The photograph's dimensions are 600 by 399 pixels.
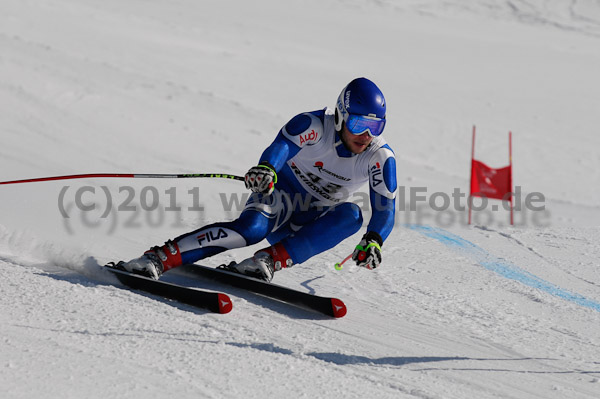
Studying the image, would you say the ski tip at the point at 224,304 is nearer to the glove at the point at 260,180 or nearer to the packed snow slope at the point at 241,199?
the packed snow slope at the point at 241,199

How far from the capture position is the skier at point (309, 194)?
4.34 meters

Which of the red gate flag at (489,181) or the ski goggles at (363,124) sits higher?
the ski goggles at (363,124)

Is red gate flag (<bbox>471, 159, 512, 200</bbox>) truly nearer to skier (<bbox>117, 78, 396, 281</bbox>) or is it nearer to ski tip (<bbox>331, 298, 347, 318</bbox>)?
skier (<bbox>117, 78, 396, 281</bbox>)

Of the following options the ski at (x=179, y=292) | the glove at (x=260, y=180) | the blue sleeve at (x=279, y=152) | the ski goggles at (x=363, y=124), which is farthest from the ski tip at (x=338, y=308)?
the ski goggles at (x=363, y=124)

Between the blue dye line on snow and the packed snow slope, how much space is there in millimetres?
32

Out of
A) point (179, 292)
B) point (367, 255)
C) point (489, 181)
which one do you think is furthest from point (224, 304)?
point (489, 181)

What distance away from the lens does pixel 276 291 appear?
4.36m

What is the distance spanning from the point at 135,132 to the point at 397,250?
4989 mm

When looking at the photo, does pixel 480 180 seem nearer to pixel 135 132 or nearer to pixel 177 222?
pixel 177 222

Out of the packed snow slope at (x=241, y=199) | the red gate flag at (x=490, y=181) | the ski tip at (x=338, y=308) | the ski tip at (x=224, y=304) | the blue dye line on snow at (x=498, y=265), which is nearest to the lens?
the packed snow slope at (x=241, y=199)

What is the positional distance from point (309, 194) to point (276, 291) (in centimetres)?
83

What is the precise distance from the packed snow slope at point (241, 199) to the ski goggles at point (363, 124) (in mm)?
1130

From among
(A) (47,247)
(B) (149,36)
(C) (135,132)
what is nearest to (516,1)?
(B) (149,36)

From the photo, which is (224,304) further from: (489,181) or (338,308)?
(489,181)
